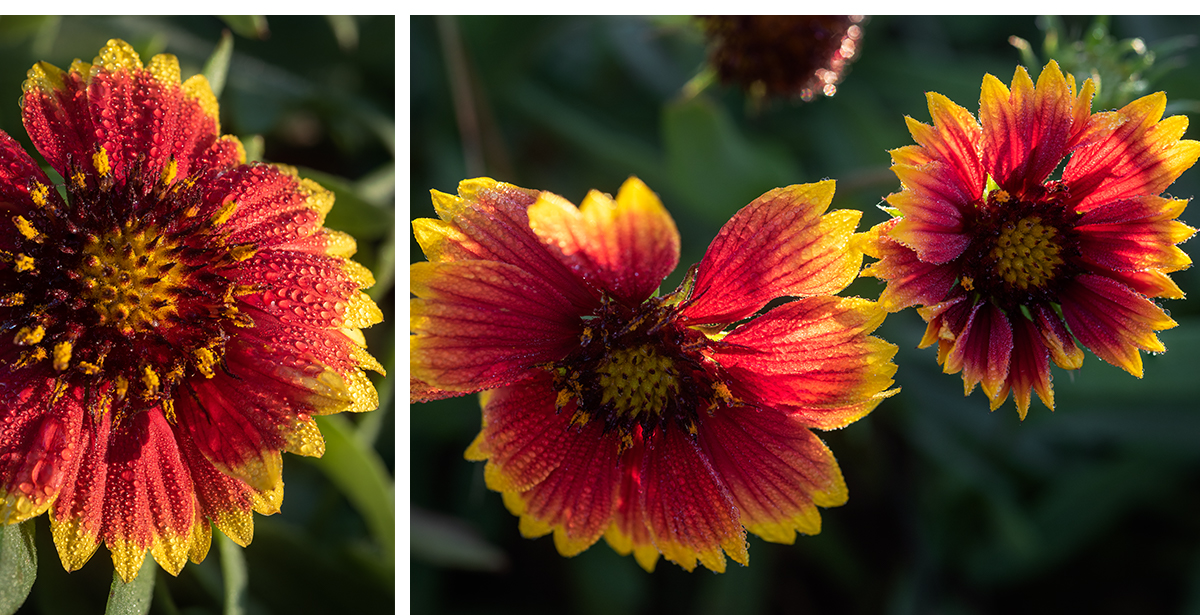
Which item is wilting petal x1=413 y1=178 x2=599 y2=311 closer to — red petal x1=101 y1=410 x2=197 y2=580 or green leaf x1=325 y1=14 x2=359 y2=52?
red petal x1=101 y1=410 x2=197 y2=580

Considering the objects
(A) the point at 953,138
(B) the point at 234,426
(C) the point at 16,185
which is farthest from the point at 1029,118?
(C) the point at 16,185

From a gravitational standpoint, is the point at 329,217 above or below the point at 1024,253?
above

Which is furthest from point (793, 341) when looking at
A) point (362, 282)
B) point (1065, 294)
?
point (362, 282)

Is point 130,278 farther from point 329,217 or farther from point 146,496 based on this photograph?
point 329,217

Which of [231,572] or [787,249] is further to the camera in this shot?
[231,572]

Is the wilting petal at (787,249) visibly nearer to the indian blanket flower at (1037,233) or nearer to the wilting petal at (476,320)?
the indian blanket flower at (1037,233)
